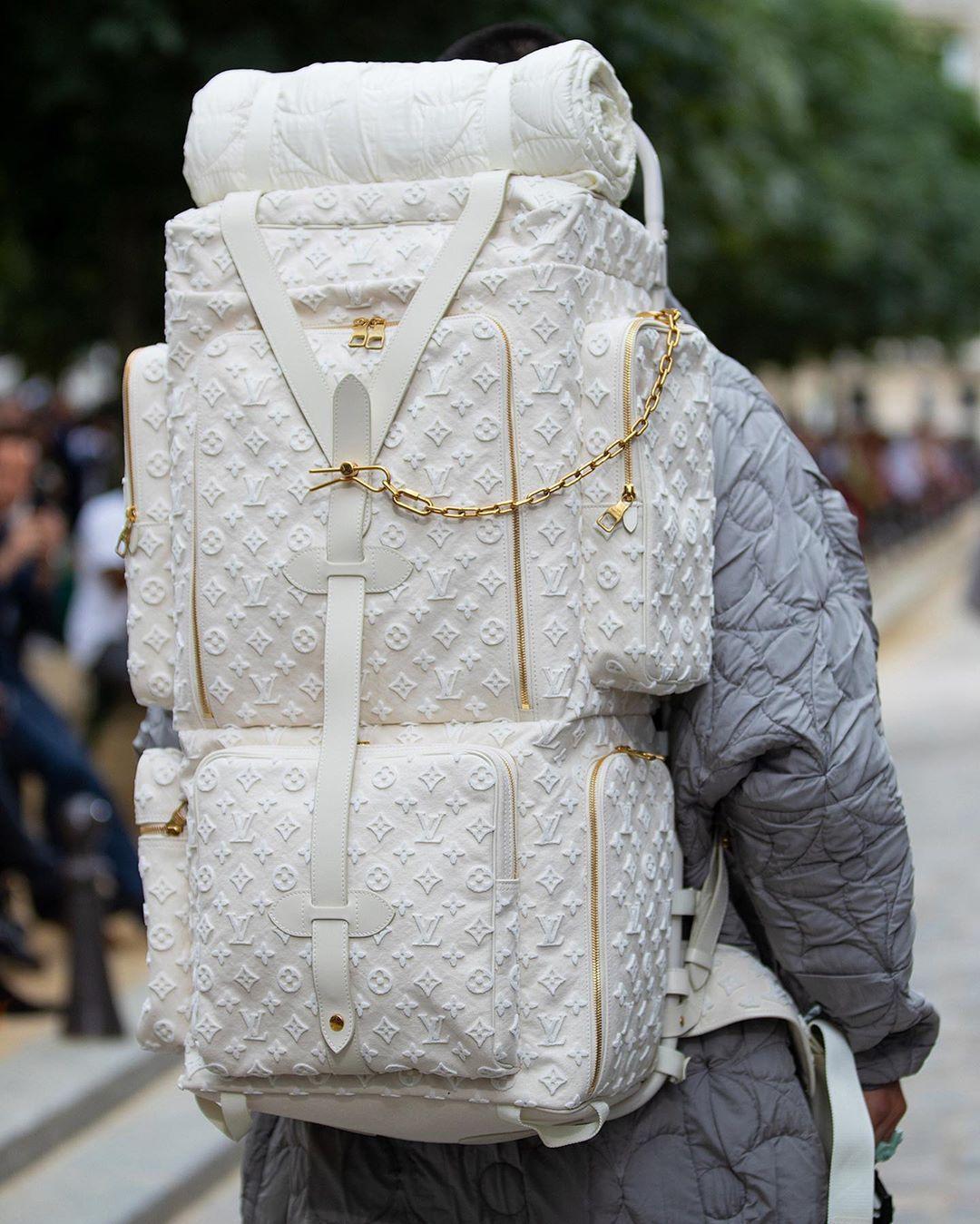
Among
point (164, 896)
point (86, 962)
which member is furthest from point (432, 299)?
point (86, 962)

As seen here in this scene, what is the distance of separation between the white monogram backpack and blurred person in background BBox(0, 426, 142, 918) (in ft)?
16.2

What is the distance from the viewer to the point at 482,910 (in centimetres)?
195

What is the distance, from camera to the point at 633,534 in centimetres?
205

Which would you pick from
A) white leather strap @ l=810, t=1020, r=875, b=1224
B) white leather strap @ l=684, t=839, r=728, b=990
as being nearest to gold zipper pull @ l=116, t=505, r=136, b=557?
white leather strap @ l=684, t=839, r=728, b=990

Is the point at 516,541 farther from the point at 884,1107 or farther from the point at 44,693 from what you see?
the point at 44,693

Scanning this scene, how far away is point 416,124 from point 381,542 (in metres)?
0.43

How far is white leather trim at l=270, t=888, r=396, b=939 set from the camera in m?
1.94

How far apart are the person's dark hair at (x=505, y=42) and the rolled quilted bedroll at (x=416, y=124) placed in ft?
1.29

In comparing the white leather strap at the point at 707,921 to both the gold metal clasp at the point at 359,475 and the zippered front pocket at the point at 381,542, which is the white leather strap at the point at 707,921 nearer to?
the zippered front pocket at the point at 381,542

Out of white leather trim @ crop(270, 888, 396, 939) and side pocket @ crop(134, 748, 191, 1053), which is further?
side pocket @ crop(134, 748, 191, 1053)

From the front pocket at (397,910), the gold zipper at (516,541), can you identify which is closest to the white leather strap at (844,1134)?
the front pocket at (397,910)

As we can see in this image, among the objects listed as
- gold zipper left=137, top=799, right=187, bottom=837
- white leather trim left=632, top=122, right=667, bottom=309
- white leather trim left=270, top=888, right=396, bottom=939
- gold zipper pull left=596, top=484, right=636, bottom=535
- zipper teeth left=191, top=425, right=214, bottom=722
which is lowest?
white leather trim left=270, top=888, right=396, bottom=939

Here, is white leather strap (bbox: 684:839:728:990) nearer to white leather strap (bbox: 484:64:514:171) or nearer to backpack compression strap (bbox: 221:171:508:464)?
backpack compression strap (bbox: 221:171:508:464)

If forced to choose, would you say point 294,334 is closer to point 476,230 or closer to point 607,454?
point 476,230
